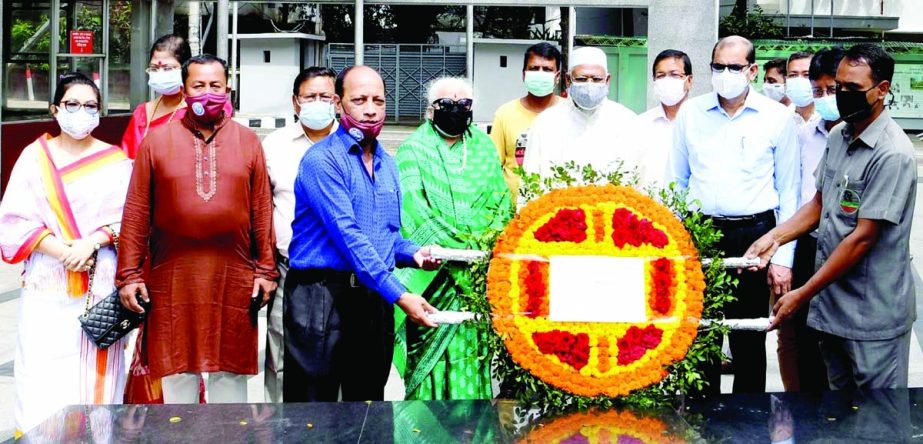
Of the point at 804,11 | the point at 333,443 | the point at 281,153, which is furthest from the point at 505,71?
the point at 333,443

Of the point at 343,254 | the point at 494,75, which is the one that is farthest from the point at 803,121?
the point at 494,75

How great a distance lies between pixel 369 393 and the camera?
4.43m

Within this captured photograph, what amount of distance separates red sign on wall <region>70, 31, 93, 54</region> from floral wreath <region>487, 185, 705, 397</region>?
9.97m

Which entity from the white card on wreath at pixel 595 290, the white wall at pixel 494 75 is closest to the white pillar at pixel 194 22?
the white wall at pixel 494 75

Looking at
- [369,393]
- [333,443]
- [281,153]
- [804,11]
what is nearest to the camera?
[333,443]

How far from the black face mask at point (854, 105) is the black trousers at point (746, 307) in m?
1.03

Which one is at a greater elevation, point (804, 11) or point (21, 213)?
point (804, 11)

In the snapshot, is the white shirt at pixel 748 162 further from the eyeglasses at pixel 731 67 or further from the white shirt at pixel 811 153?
the white shirt at pixel 811 153

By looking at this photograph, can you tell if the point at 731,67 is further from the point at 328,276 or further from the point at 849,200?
the point at 328,276

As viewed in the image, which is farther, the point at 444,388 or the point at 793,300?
the point at 444,388

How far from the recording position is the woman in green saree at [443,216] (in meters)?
4.78

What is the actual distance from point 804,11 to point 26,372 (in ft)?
85.2

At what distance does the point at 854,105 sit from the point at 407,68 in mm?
25640

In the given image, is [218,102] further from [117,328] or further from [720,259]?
[720,259]
